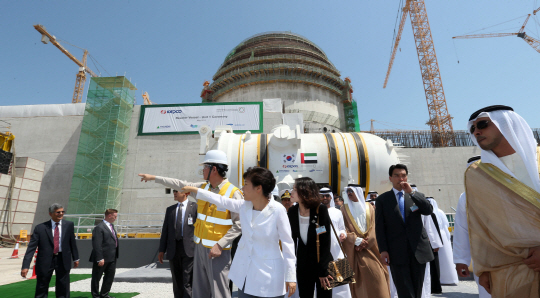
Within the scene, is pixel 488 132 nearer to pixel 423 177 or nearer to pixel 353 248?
pixel 353 248

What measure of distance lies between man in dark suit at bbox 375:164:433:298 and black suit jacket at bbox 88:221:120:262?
529 cm

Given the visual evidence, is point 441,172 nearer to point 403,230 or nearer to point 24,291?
point 403,230

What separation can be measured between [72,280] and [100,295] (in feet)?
10.1

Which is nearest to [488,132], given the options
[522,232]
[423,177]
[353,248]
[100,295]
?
[522,232]

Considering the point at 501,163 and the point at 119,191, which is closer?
the point at 501,163

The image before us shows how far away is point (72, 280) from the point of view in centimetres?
760

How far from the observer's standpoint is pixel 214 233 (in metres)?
3.32

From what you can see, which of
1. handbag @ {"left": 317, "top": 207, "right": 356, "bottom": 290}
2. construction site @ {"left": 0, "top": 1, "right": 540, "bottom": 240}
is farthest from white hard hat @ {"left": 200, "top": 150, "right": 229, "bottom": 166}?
construction site @ {"left": 0, "top": 1, "right": 540, "bottom": 240}

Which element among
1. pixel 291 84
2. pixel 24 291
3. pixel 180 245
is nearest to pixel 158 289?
pixel 180 245

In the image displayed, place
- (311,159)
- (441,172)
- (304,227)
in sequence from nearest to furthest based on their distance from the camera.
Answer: (304,227), (311,159), (441,172)

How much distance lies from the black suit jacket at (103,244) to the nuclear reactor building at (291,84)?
19.0m

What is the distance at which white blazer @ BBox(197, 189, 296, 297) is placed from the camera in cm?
254

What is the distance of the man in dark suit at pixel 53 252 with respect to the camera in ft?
15.4

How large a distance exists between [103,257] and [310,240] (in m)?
4.78
